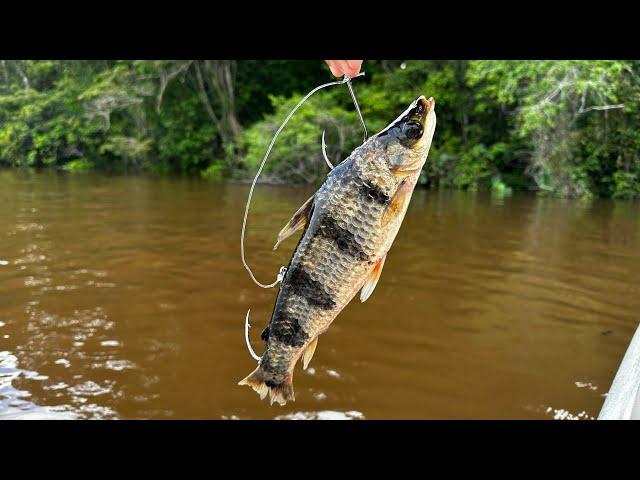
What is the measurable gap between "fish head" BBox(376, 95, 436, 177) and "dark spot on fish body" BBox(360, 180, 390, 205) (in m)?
0.08

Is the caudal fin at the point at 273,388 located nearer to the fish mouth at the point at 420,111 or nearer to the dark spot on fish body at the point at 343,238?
the dark spot on fish body at the point at 343,238

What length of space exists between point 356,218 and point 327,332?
4753 mm

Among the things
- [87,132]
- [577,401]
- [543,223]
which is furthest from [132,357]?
[87,132]

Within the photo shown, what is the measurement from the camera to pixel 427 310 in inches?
287

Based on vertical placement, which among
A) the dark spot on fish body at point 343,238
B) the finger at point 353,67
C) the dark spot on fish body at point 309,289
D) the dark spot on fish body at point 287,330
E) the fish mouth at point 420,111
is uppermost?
the finger at point 353,67

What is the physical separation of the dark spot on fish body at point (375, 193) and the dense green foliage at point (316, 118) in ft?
62.7

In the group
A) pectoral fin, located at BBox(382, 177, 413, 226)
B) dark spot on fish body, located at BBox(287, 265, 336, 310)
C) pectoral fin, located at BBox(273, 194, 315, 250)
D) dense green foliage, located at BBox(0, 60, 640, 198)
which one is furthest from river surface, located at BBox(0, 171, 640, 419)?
dense green foliage, located at BBox(0, 60, 640, 198)

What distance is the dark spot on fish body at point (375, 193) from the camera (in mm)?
1941

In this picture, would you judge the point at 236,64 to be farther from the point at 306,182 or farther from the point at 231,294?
the point at 231,294

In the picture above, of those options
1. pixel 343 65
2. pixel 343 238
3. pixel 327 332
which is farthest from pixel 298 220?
pixel 327 332

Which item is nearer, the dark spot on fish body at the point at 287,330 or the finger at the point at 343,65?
the dark spot on fish body at the point at 287,330

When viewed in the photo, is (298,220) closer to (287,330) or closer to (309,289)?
(309,289)

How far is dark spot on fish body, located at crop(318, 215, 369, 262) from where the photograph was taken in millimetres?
1973

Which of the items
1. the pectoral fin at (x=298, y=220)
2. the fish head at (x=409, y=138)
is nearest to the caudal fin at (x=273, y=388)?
the pectoral fin at (x=298, y=220)
